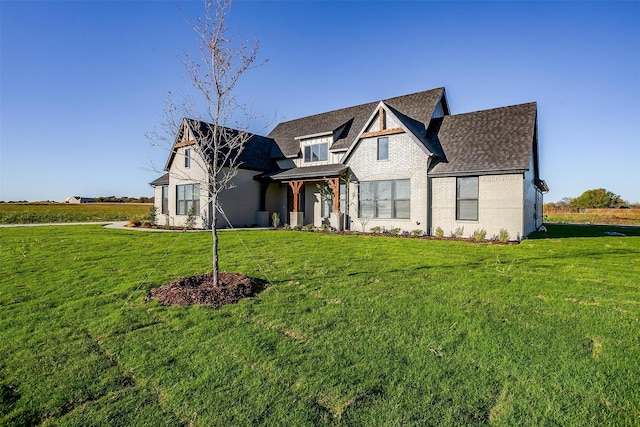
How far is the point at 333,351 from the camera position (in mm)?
3877

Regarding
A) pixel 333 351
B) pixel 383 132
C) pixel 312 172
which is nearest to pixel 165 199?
pixel 312 172

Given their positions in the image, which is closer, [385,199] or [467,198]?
[467,198]

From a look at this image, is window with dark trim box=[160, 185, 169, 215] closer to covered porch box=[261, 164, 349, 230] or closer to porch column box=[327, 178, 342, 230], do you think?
covered porch box=[261, 164, 349, 230]

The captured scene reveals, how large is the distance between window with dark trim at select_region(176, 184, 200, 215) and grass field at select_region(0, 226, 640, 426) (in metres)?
13.8

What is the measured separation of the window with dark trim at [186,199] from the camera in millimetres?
21391

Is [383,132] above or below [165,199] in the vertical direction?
above

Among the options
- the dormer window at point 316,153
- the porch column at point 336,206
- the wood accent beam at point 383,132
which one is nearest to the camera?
the wood accent beam at point 383,132

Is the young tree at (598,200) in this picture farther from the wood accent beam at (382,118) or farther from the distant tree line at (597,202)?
the wood accent beam at (382,118)

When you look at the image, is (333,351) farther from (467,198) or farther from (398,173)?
(398,173)

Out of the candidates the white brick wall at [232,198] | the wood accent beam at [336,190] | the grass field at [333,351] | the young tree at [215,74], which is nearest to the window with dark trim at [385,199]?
the wood accent beam at [336,190]

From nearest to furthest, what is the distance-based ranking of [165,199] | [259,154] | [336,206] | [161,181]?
[336,206] → [259,154] → [165,199] → [161,181]

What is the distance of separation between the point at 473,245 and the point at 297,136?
1481 centimetres

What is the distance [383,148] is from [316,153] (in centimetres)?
601

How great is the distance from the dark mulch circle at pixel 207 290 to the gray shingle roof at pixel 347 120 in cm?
1395
